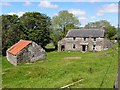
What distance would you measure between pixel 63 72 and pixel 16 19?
14.5m

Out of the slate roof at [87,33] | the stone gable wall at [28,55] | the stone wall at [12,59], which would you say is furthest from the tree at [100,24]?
the stone wall at [12,59]

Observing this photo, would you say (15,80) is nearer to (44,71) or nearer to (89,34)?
(44,71)

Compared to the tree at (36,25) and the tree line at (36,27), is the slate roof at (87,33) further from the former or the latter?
the tree at (36,25)

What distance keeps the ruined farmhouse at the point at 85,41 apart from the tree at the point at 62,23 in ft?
6.34

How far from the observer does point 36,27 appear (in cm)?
2380

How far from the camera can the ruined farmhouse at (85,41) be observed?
81.9 feet

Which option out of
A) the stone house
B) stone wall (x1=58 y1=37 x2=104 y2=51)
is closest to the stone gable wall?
the stone house

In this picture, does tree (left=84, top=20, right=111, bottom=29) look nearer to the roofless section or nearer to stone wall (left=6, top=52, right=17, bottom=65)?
the roofless section

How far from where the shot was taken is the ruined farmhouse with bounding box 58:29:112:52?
81.9 feet

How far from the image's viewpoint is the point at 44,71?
10.6m

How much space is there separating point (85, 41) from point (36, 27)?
5713mm

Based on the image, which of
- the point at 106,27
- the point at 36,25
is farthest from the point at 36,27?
the point at 106,27

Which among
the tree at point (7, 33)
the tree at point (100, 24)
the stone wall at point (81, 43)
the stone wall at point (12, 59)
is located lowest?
the stone wall at point (12, 59)

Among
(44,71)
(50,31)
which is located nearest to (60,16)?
(50,31)
